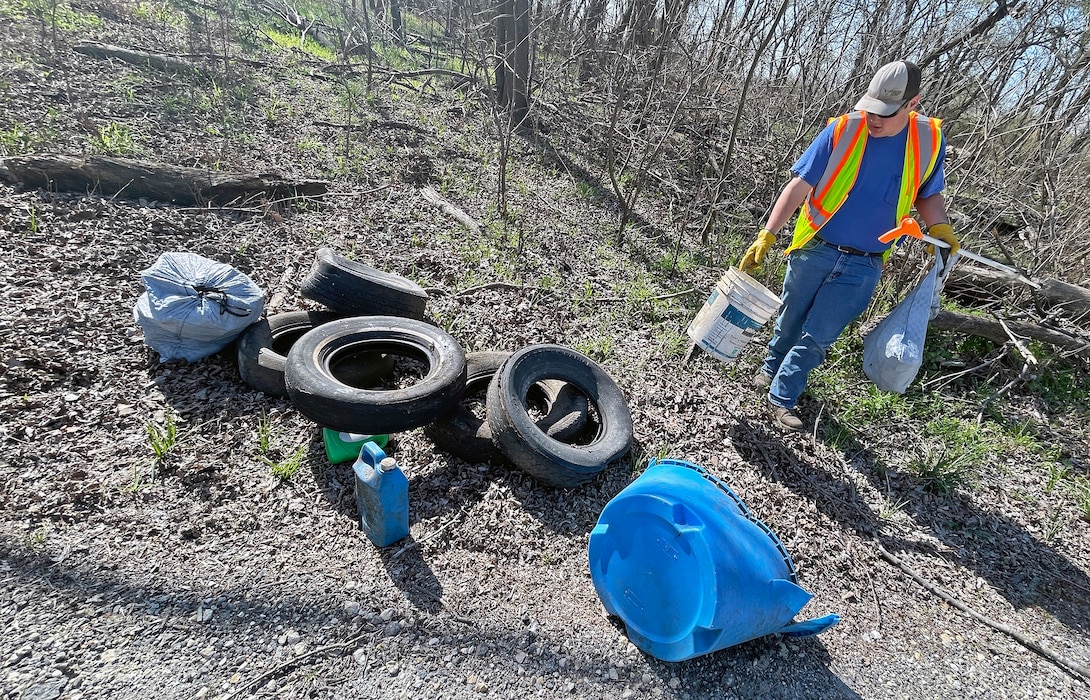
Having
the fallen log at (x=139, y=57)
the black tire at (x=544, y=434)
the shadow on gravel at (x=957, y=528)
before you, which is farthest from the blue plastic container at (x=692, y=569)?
the fallen log at (x=139, y=57)

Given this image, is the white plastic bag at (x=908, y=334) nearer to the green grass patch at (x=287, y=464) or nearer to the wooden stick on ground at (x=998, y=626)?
the wooden stick on ground at (x=998, y=626)

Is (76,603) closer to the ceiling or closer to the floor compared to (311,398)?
closer to the floor

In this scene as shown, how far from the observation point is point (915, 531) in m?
3.29

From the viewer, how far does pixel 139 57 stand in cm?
695

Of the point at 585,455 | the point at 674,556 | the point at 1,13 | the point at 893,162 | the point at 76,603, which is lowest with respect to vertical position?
the point at 76,603

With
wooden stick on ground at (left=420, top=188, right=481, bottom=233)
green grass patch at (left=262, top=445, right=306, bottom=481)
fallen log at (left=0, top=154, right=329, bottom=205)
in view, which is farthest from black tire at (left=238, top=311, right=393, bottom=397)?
wooden stick on ground at (left=420, top=188, right=481, bottom=233)

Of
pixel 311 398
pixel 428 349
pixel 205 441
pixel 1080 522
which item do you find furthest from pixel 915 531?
pixel 205 441

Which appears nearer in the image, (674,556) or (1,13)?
(674,556)

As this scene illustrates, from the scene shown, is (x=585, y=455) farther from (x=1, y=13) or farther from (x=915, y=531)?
(x=1, y=13)

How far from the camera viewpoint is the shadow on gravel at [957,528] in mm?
3049

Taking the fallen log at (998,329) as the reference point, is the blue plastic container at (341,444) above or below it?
below

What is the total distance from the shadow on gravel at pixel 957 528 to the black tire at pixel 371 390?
6.53ft

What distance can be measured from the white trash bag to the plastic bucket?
9.30ft

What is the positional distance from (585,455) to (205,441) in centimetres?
207
